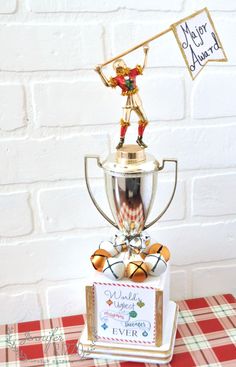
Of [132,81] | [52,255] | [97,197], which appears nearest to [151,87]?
[132,81]

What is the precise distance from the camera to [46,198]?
0.84 metres

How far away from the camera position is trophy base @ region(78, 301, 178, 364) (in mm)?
745

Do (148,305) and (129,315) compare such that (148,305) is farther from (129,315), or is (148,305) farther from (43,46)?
(43,46)

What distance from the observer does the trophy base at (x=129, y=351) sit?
0.74 m

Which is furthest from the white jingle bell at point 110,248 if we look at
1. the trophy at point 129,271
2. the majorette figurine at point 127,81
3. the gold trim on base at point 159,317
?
the majorette figurine at point 127,81

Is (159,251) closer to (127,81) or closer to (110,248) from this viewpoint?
(110,248)

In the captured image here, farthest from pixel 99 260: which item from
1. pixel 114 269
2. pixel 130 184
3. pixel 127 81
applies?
pixel 127 81

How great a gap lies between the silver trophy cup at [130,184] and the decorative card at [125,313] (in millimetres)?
102

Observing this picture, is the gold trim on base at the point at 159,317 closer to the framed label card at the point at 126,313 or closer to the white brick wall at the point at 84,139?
the framed label card at the point at 126,313

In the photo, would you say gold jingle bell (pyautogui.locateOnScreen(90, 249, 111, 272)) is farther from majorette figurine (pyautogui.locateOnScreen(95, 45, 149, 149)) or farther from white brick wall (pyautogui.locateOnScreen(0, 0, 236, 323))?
majorette figurine (pyautogui.locateOnScreen(95, 45, 149, 149))

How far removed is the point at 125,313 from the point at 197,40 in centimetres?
45

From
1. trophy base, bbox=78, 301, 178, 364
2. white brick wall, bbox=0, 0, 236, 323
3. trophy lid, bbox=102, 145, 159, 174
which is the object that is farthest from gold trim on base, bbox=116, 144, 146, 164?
trophy base, bbox=78, 301, 178, 364

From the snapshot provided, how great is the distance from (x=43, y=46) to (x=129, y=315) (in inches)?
18.4

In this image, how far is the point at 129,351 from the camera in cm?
75
